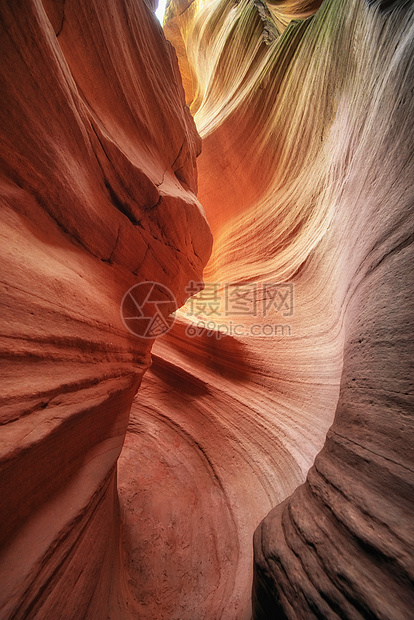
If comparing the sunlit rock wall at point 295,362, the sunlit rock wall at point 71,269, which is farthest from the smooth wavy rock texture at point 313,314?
the sunlit rock wall at point 71,269

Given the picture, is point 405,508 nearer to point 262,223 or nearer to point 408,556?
point 408,556

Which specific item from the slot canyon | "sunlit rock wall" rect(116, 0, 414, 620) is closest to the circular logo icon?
the slot canyon

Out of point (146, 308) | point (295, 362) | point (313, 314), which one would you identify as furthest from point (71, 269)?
point (313, 314)

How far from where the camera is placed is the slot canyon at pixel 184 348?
109cm

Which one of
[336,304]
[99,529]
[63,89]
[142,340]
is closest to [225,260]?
[336,304]

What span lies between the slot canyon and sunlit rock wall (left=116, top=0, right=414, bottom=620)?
17 millimetres

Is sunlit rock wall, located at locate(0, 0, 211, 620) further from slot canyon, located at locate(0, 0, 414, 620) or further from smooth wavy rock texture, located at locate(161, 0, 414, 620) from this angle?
smooth wavy rock texture, located at locate(161, 0, 414, 620)

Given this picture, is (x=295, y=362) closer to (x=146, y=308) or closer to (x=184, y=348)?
(x=184, y=348)

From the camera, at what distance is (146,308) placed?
268cm

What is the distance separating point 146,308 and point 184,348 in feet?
6.00

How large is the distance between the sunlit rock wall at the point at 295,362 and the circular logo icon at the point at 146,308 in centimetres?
120

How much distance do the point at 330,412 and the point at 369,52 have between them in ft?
13.8

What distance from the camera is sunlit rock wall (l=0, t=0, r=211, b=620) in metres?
1.12

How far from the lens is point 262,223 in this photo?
5309 mm
